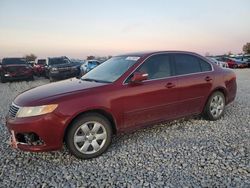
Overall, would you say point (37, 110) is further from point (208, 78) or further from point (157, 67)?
point (208, 78)

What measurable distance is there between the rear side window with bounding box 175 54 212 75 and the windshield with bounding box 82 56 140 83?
943mm

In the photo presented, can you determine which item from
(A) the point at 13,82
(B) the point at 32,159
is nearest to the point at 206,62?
(B) the point at 32,159

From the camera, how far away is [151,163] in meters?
3.87

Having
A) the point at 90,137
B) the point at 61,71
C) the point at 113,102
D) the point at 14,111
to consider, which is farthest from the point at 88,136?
the point at 61,71

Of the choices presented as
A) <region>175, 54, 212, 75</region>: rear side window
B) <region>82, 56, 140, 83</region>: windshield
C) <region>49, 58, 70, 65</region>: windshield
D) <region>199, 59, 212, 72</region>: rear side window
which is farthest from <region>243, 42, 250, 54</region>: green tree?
<region>82, 56, 140, 83</region>: windshield

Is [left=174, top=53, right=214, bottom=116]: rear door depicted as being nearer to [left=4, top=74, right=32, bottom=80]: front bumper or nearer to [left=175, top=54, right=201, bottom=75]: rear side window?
[left=175, top=54, right=201, bottom=75]: rear side window

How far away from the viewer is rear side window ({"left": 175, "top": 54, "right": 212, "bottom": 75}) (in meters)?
5.26

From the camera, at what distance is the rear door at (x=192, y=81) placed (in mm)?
5160

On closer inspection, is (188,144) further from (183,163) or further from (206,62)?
(206,62)

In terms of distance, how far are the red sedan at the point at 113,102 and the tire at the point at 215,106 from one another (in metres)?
0.02

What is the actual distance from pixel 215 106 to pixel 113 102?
2685mm

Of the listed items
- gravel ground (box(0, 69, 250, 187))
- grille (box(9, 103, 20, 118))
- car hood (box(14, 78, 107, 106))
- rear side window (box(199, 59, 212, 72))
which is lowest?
gravel ground (box(0, 69, 250, 187))

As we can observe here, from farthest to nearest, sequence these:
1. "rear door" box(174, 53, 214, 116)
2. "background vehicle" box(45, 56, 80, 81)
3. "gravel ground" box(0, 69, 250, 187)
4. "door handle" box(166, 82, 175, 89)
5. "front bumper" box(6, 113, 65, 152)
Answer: "background vehicle" box(45, 56, 80, 81), "rear door" box(174, 53, 214, 116), "door handle" box(166, 82, 175, 89), "front bumper" box(6, 113, 65, 152), "gravel ground" box(0, 69, 250, 187)

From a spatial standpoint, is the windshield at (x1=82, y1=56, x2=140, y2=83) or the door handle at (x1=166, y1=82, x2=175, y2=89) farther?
the door handle at (x1=166, y1=82, x2=175, y2=89)
